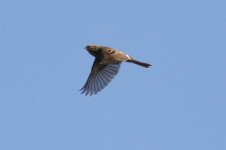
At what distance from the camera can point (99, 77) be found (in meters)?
15.6

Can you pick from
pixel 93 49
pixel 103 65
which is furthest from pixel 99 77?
pixel 93 49

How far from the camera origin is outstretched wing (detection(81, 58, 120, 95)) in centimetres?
1539

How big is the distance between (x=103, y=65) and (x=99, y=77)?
0.33 m

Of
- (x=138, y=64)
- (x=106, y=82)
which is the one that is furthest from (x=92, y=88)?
(x=138, y=64)

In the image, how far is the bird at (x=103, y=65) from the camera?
15406mm

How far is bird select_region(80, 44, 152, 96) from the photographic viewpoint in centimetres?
1541

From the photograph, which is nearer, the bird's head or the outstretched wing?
the outstretched wing

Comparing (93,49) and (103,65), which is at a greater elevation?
(93,49)

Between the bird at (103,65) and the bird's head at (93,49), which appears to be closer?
the bird at (103,65)

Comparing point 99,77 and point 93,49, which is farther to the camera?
point 93,49

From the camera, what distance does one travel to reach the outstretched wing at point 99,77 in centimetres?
1539

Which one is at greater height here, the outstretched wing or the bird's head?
the bird's head

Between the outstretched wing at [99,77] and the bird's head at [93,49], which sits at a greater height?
the bird's head at [93,49]

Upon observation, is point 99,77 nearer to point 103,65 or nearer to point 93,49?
point 103,65
